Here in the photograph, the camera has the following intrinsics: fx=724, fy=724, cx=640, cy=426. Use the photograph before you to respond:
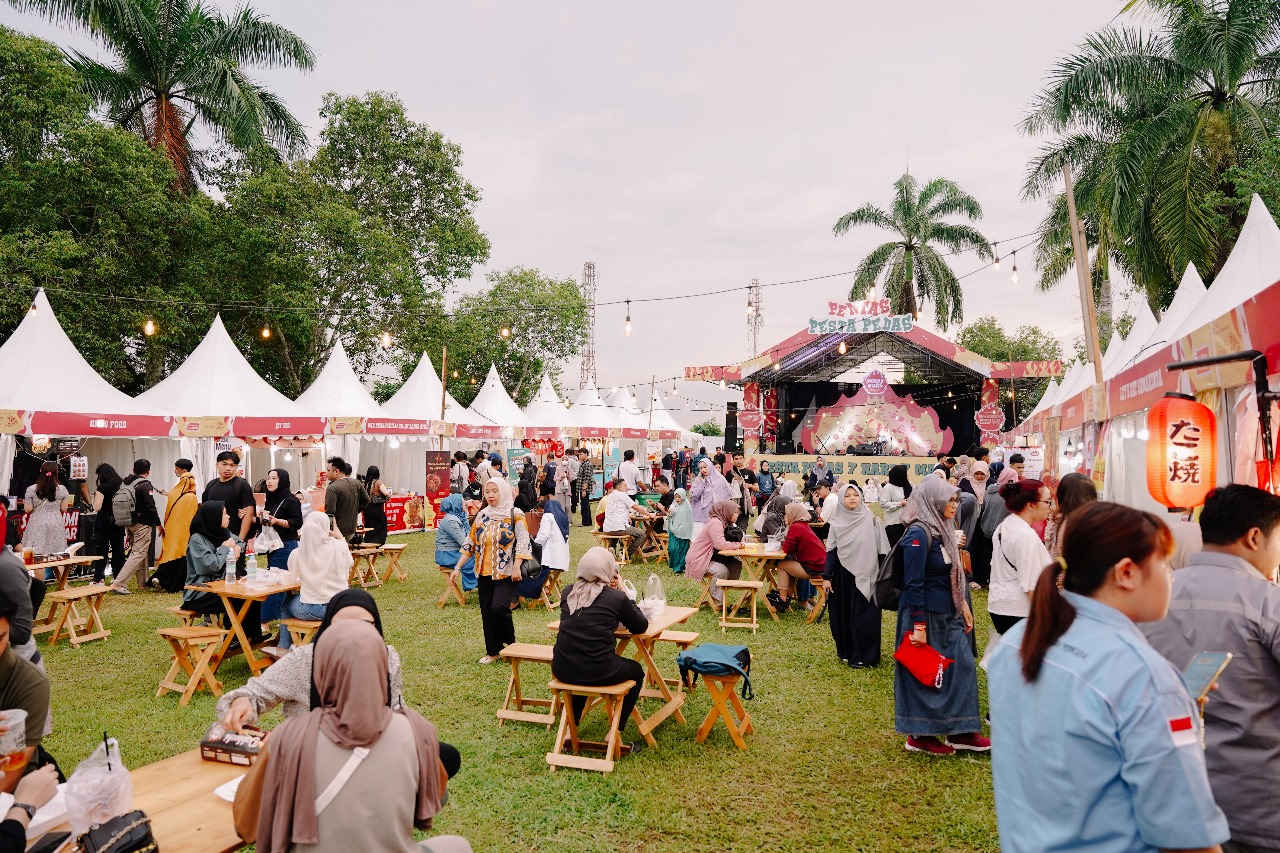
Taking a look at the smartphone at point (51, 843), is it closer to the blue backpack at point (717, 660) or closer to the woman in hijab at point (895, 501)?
the blue backpack at point (717, 660)

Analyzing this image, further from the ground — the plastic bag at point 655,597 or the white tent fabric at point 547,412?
the white tent fabric at point 547,412

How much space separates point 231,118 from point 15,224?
5997mm

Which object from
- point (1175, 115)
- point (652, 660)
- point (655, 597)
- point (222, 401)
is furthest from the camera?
point (1175, 115)

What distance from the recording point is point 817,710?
5301mm

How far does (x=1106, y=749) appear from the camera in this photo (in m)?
1.38

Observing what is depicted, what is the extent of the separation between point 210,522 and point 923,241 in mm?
26516

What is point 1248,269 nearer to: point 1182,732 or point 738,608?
point 738,608

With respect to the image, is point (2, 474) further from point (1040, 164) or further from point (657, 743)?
point (1040, 164)

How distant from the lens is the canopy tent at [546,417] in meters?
21.5

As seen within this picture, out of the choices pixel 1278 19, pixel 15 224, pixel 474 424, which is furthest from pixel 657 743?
pixel 15 224

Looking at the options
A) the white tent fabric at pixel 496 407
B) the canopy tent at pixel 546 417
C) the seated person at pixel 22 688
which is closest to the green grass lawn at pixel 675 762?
the seated person at pixel 22 688

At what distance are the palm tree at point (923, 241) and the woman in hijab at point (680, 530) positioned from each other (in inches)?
769

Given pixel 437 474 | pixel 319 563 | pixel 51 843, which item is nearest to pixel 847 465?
pixel 437 474

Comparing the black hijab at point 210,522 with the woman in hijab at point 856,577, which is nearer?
the woman in hijab at point 856,577
